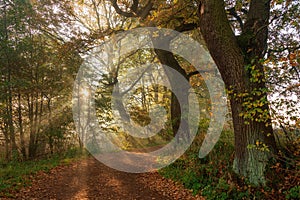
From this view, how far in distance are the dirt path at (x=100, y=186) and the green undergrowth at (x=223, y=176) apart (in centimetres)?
50

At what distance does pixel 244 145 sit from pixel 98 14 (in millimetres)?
16060

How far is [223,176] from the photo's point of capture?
6.31 metres

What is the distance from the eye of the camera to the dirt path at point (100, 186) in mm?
6914

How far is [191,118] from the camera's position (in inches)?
400

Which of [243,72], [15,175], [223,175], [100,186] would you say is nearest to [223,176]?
[223,175]

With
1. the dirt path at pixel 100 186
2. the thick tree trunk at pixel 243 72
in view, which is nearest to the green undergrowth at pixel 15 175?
the dirt path at pixel 100 186

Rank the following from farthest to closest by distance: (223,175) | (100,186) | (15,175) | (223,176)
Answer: (15,175)
(100,186)
(223,175)
(223,176)

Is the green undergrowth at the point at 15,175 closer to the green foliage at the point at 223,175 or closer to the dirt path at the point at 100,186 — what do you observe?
the dirt path at the point at 100,186

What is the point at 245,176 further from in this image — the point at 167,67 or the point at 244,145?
the point at 167,67

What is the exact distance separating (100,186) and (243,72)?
20.1 ft

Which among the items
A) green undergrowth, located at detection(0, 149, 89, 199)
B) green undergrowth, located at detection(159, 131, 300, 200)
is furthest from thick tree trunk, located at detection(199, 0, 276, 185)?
green undergrowth, located at detection(0, 149, 89, 199)

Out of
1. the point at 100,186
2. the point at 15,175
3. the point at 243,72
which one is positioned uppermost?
the point at 243,72

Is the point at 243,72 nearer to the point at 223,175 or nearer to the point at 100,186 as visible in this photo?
the point at 223,175

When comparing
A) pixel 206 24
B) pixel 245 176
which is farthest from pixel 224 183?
pixel 206 24
